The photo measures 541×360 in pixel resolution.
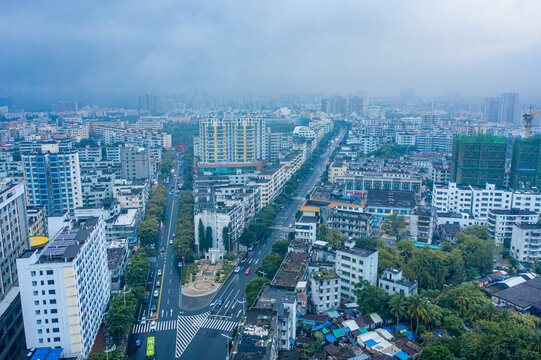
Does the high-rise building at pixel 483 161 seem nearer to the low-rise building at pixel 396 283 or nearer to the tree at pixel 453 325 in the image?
the low-rise building at pixel 396 283

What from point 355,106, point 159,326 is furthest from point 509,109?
point 159,326

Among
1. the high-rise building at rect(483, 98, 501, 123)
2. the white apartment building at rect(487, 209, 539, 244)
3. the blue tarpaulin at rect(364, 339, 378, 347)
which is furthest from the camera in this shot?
the high-rise building at rect(483, 98, 501, 123)

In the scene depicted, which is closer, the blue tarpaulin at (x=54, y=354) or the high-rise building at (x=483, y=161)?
the blue tarpaulin at (x=54, y=354)

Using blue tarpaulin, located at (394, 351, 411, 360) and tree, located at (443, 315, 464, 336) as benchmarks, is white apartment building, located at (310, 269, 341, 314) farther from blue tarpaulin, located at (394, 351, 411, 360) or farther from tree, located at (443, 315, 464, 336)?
tree, located at (443, 315, 464, 336)

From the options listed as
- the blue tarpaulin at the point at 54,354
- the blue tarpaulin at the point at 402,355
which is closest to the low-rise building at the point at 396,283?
Answer: the blue tarpaulin at the point at 402,355

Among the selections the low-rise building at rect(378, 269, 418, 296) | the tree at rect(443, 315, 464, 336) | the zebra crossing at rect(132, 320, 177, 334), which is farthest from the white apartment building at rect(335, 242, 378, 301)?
the zebra crossing at rect(132, 320, 177, 334)

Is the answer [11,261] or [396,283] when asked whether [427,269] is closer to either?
[396,283]
